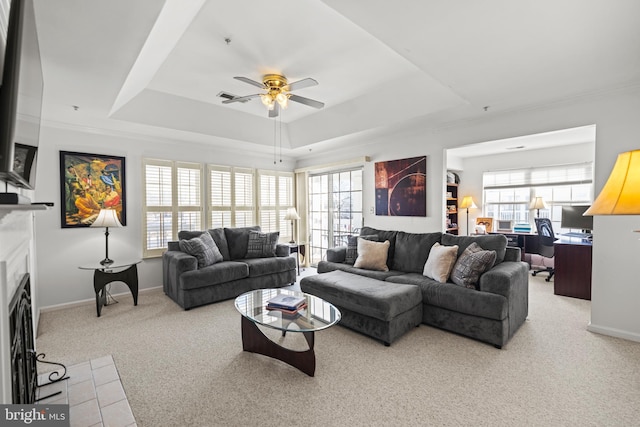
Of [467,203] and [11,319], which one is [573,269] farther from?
[11,319]

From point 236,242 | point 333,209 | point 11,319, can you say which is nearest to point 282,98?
point 236,242

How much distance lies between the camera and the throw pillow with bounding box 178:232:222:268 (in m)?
4.14

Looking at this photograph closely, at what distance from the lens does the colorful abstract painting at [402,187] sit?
181 inches

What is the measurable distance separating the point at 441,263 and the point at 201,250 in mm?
3103

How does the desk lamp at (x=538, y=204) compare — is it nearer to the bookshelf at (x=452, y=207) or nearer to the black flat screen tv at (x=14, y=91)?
the bookshelf at (x=452, y=207)

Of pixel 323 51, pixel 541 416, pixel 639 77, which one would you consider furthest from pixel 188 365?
pixel 639 77

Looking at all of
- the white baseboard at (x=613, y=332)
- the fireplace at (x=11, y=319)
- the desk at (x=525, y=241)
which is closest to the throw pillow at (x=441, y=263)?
the white baseboard at (x=613, y=332)

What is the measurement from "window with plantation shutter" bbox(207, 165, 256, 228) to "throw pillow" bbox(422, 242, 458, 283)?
11.6 ft

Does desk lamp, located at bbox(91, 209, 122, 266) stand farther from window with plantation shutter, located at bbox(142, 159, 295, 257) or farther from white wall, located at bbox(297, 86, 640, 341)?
white wall, located at bbox(297, 86, 640, 341)

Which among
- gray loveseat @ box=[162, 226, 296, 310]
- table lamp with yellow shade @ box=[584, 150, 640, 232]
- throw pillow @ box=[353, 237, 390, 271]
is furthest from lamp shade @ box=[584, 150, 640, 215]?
gray loveseat @ box=[162, 226, 296, 310]

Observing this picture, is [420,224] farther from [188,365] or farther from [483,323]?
[188,365]

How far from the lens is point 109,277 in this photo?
3.76m

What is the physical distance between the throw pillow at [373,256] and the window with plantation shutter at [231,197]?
2.59 metres

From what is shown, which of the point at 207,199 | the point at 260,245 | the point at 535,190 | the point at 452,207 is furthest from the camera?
the point at 452,207
